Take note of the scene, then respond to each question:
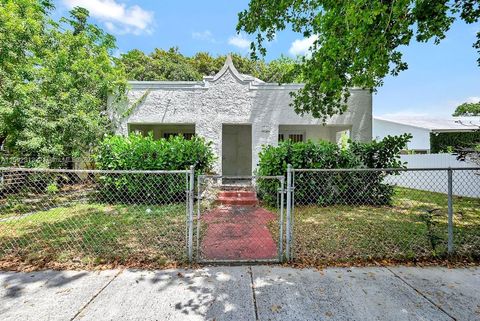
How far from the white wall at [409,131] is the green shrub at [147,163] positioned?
13.3 metres

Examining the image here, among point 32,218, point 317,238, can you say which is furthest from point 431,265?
point 32,218

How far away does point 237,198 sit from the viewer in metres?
8.66

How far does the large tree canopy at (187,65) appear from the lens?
82.4ft

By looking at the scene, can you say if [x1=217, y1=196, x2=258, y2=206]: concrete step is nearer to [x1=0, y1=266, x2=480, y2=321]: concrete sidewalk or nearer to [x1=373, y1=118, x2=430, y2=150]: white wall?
[x1=0, y1=266, x2=480, y2=321]: concrete sidewalk

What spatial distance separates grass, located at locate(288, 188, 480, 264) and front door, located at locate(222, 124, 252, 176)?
5.64 metres

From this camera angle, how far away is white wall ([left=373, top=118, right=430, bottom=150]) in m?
18.9

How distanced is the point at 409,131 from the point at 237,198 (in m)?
18.2

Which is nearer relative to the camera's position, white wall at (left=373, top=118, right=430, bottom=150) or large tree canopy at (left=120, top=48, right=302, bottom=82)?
white wall at (left=373, top=118, right=430, bottom=150)

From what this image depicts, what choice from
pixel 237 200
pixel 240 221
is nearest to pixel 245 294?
pixel 240 221

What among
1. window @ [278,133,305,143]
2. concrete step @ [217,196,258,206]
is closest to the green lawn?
concrete step @ [217,196,258,206]

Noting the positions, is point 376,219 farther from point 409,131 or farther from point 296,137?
point 409,131

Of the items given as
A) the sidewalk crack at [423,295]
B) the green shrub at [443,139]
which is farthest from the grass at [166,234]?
the green shrub at [443,139]

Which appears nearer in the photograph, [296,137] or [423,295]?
[423,295]

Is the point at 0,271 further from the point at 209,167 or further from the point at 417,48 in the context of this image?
the point at 417,48
